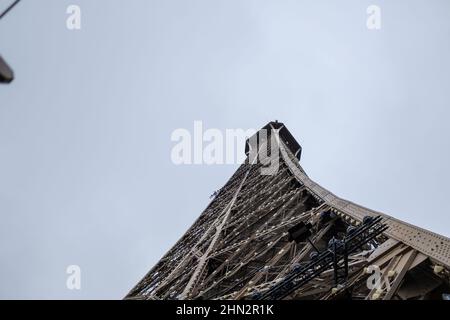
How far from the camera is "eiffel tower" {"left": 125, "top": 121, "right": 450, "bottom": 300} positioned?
21.7 ft

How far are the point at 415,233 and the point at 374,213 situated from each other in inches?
85.0

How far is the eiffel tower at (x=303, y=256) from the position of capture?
21.7 feet

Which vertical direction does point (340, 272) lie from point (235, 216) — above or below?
below

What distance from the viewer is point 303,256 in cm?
1130

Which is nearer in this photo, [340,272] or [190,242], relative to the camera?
[340,272]
